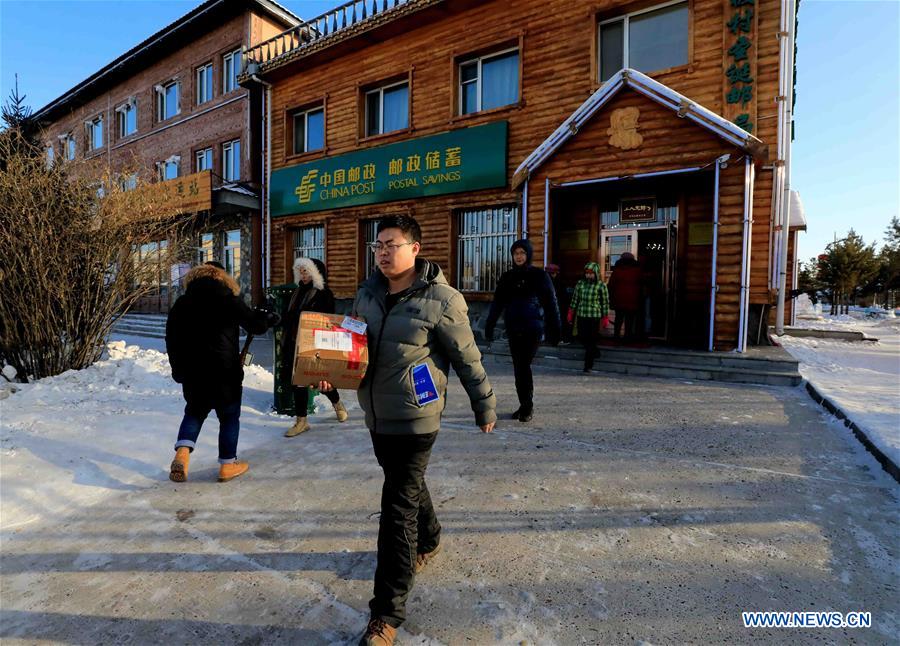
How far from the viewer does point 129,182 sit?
7.81 m

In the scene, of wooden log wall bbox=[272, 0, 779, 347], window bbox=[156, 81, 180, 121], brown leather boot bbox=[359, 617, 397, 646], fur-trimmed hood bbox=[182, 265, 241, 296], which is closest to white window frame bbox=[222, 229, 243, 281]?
wooden log wall bbox=[272, 0, 779, 347]

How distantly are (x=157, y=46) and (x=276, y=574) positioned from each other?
21860 mm

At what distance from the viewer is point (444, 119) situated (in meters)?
11.3

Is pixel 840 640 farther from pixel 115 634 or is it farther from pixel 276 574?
pixel 115 634

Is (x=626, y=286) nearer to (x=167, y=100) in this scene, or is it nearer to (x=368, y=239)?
(x=368, y=239)

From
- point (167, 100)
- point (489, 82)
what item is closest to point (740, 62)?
point (489, 82)

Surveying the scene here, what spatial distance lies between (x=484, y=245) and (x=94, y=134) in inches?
858

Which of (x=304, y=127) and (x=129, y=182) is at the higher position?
(x=304, y=127)

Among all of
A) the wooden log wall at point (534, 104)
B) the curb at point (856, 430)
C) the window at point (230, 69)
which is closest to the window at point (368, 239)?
the wooden log wall at point (534, 104)

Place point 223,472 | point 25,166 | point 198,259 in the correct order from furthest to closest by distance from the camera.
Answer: point 198,259 → point 25,166 → point 223,472

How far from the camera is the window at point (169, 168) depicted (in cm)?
1756

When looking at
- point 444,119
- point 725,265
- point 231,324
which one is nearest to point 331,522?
point 231,324

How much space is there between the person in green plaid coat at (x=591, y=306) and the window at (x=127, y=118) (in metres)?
21.1

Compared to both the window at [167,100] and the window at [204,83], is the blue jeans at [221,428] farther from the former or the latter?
the window at [167,100]
